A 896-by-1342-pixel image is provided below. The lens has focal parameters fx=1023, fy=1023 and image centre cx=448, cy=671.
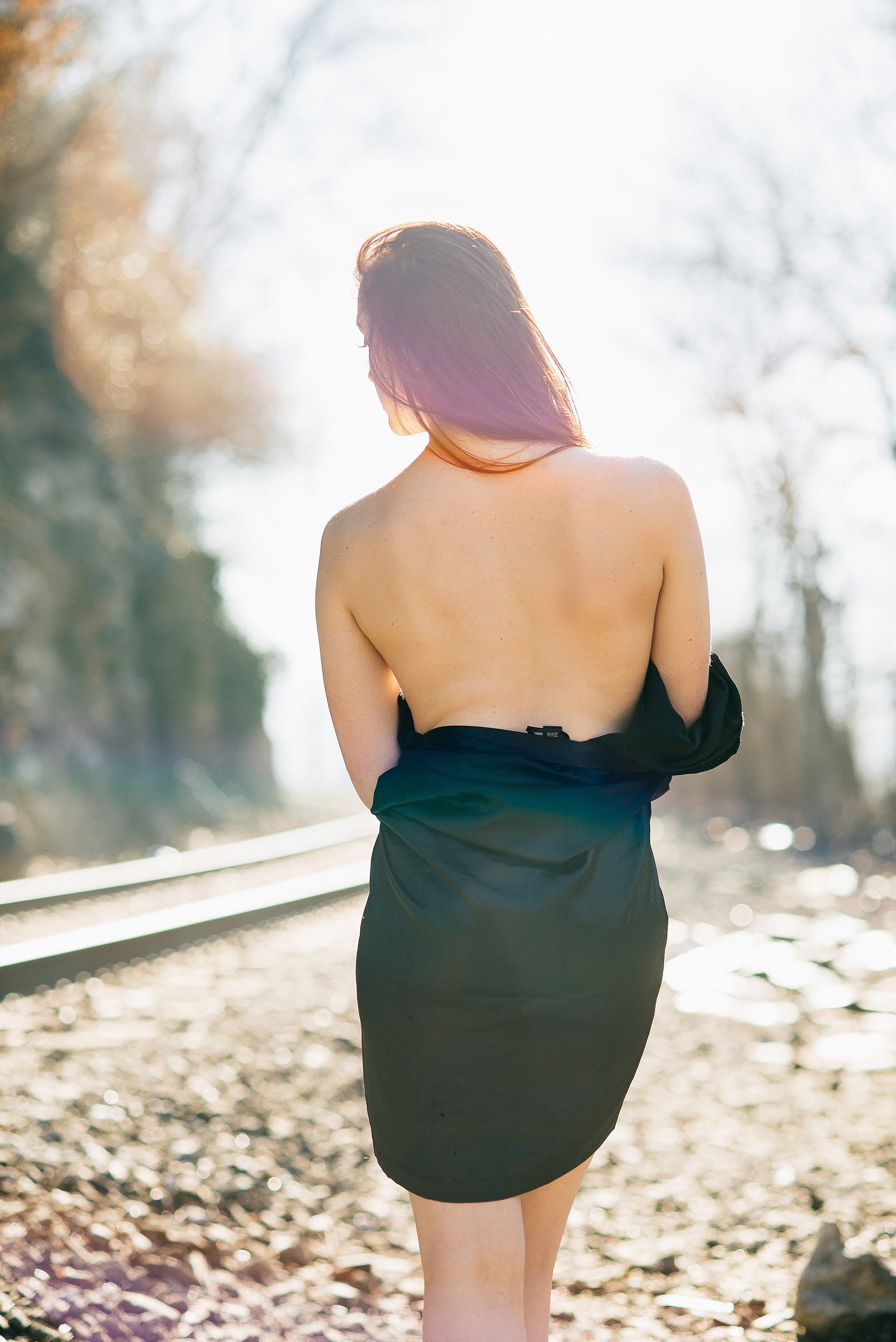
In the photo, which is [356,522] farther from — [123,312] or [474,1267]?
[123,312]

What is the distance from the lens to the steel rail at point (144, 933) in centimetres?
398

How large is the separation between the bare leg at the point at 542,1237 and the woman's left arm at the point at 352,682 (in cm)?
61

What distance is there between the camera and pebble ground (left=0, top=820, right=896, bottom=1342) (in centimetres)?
231

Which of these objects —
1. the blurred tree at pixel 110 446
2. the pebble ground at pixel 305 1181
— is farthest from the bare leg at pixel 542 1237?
the blurred tree at pixel 110 446

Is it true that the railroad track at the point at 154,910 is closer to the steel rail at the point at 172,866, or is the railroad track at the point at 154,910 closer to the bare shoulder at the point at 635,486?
the steel rail at the point at 172,866

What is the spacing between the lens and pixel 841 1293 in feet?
7.07

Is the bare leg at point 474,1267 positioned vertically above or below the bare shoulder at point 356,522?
below

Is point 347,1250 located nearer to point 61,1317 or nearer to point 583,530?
point 61,1317

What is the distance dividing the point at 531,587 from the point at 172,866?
7.69m

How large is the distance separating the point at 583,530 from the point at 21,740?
35.5 feet

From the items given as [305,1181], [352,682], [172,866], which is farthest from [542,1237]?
[172,866]

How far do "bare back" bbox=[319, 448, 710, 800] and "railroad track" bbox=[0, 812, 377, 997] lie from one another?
2.29m

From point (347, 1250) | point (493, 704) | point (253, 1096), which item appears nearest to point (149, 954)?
point (253, 1096)

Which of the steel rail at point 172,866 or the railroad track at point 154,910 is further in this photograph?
the steel rail at point 172,866
